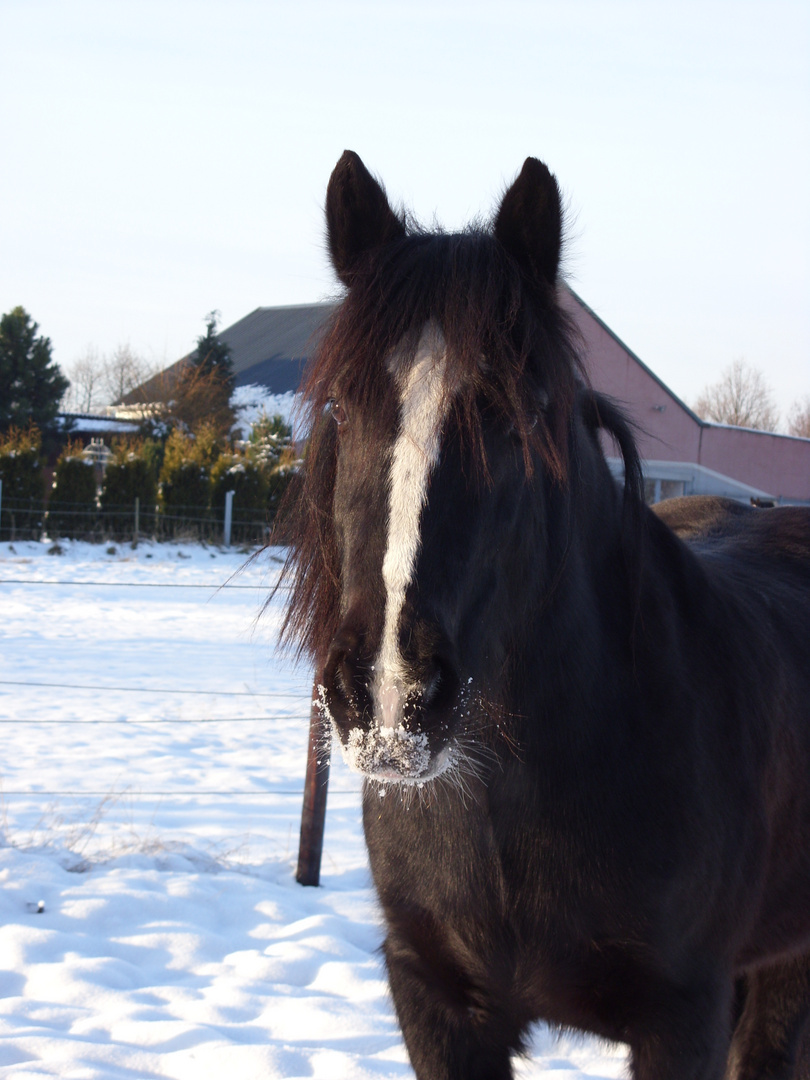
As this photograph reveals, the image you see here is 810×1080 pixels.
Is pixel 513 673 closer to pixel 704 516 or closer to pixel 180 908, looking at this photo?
pixel 704 516

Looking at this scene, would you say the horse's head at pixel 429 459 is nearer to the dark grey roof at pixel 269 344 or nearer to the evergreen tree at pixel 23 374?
the evergreen tree at pixel 23 374

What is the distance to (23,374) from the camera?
2641 cm

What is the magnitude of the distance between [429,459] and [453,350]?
208mm

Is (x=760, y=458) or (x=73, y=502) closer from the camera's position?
(x=73, y=502)

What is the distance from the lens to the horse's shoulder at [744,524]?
127 inches

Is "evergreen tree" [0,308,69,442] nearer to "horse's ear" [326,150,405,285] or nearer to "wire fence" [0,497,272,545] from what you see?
"wire fence" [0,497,272,545]

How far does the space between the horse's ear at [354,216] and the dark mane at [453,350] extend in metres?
0.07

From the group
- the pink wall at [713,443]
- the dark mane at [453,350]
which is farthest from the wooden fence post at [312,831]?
the pink wall at [713,443]

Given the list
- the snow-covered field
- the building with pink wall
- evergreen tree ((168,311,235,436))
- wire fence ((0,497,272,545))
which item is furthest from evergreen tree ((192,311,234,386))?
the snow-covered field

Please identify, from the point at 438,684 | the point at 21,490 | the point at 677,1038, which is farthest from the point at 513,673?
the point at 21,490

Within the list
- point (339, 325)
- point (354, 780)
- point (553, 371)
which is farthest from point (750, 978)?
point (354, 780)

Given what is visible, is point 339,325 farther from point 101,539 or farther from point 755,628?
point 101,539

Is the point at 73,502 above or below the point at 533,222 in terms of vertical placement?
below

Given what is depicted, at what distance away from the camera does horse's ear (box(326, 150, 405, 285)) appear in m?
1.84
